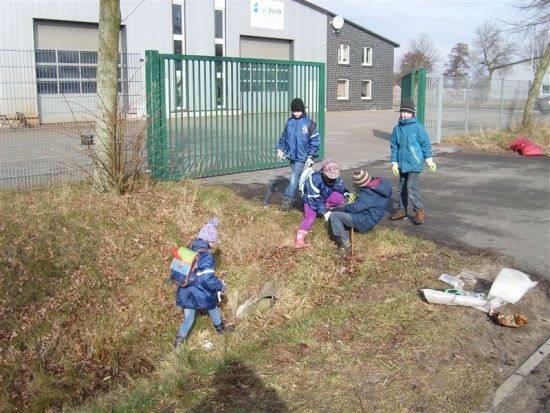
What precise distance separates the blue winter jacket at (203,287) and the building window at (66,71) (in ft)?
14.5

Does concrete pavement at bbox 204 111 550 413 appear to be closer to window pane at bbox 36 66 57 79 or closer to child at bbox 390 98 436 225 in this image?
child at bbox 390 98 436 225

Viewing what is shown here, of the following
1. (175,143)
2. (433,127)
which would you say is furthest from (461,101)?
(175,143)

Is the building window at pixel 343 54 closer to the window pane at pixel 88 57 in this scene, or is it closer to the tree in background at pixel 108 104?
the window pane at pixel 88 57

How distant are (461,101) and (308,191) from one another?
1285 centimetres

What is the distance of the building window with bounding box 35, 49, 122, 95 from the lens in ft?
29.7

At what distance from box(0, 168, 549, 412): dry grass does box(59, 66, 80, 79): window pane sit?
2062mm

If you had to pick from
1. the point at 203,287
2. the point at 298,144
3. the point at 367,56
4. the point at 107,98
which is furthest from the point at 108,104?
the point at 367,56

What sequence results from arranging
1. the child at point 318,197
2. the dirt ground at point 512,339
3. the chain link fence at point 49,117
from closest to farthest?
1. the dirt ground at point 512,339
2. the child at point 318,197
3. the chain link fence at point 49,117

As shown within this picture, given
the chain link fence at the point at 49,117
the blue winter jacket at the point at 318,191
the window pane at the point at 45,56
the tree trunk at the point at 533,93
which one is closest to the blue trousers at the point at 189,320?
the blue winter jacket at the point at 318,191

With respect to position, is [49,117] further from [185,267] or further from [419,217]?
[419,217]

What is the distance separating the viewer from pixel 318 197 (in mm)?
7461

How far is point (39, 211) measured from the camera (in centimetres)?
740

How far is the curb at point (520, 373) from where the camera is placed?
4162 millimetres

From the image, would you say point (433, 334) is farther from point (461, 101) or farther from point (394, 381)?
point (461, 101)
